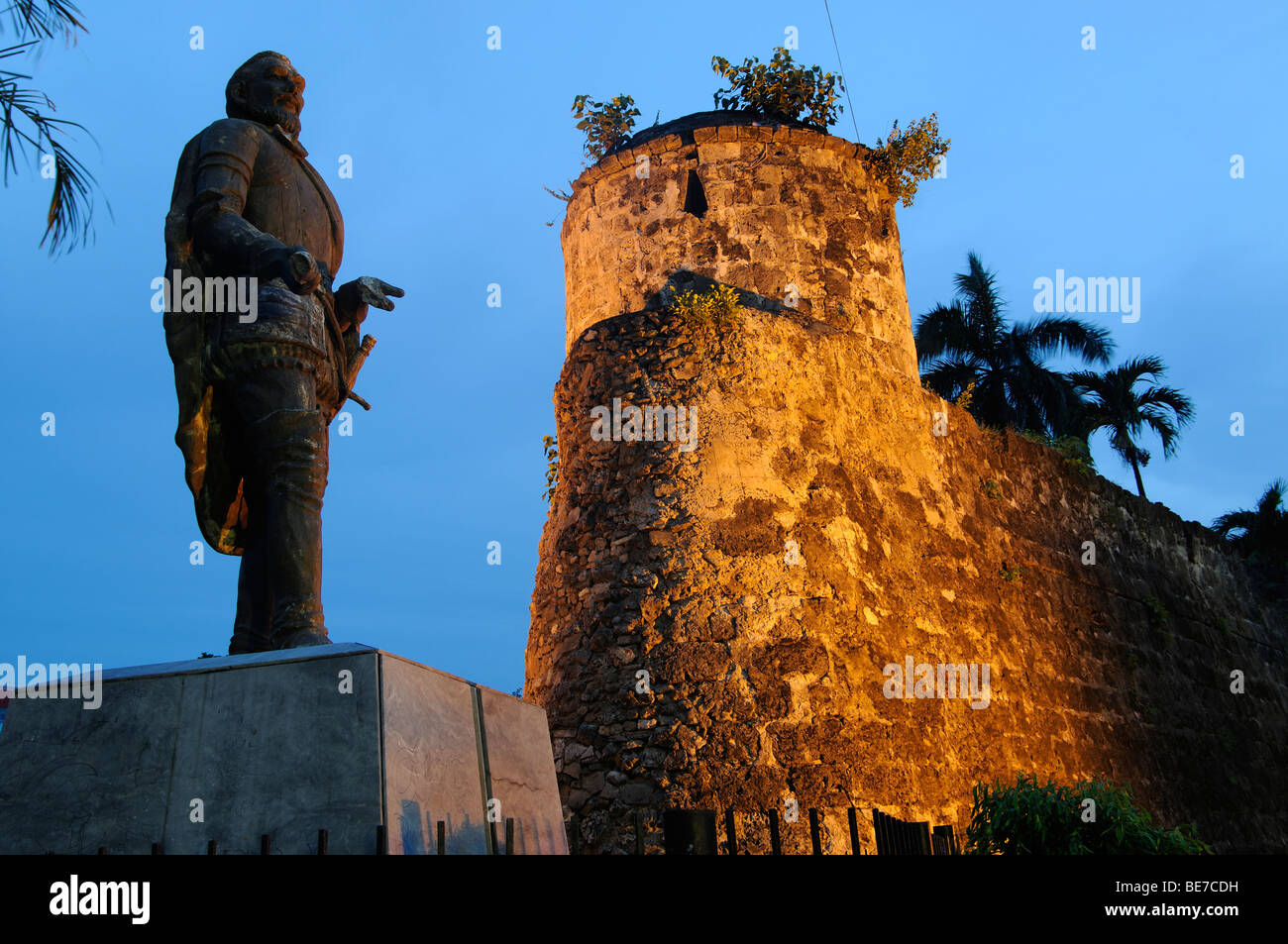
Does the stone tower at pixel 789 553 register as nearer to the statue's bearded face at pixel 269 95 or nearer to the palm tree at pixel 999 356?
the statue's bearded face at pixel 269 95

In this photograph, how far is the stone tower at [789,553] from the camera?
23.9ft

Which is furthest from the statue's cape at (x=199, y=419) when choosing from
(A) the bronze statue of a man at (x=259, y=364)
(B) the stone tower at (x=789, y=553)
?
(B) the stone tower at (x=789, y=553)

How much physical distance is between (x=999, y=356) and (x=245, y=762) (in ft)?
70.7

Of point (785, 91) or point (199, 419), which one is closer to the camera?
point (199, 419)

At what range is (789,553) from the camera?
7.85 meters

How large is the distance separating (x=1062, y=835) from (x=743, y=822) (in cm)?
196

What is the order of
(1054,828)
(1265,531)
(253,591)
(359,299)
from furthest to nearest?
(1265,531) → (1054,828) → (359,299) → (253,591)

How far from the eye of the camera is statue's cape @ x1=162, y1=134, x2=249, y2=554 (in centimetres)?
418

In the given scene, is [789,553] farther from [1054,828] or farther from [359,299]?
[359,299]

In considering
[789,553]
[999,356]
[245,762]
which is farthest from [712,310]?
[999,356]

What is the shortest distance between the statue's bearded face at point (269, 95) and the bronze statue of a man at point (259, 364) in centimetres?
3

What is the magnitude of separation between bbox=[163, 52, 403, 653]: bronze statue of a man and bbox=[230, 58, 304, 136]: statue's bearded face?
3 centimetres

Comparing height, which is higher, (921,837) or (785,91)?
(785,91)
